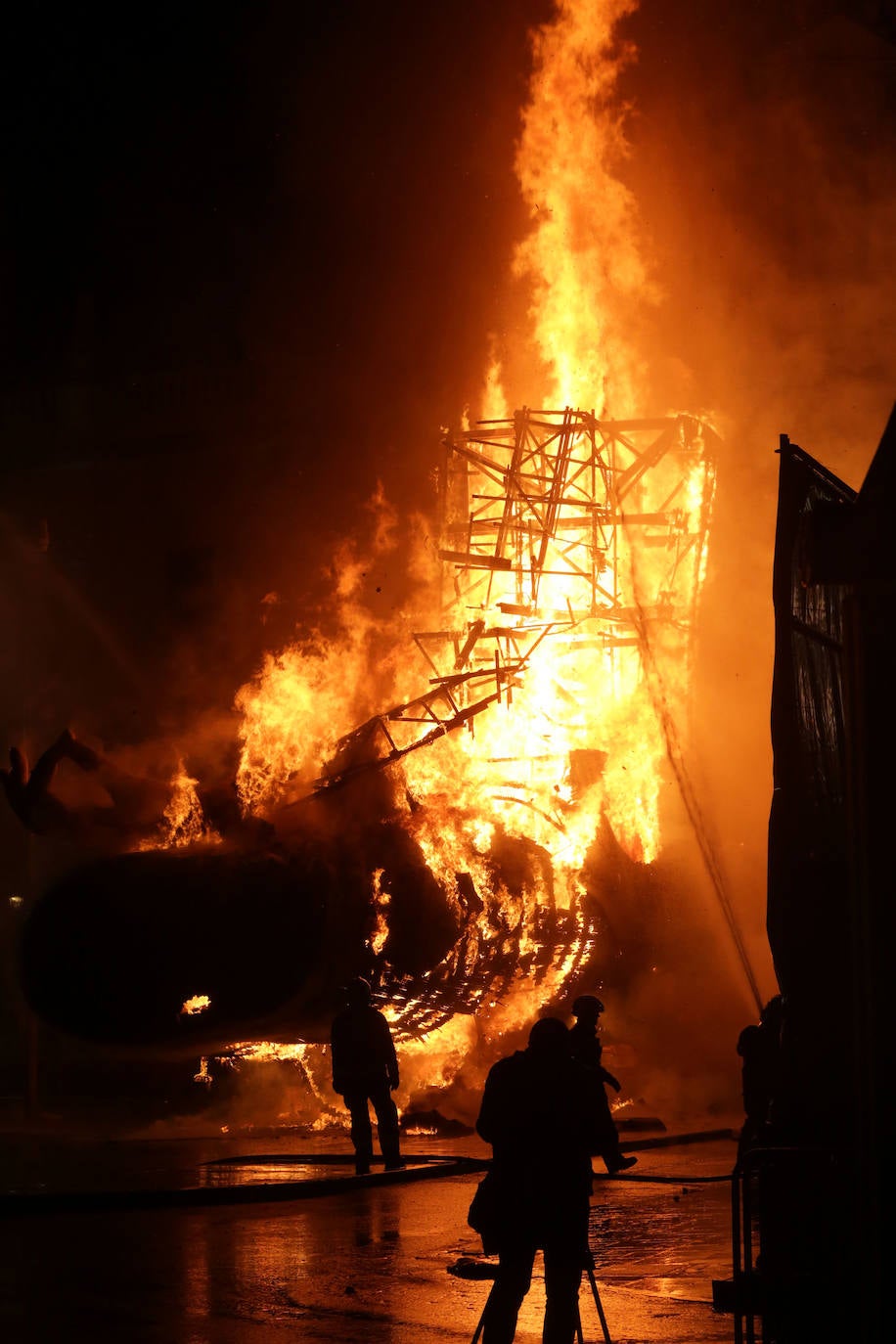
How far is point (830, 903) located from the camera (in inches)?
234

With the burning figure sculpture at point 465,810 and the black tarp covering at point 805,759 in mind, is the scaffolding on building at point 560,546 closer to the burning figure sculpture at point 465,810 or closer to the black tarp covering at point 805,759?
the burning figure sculpture at point 465,810

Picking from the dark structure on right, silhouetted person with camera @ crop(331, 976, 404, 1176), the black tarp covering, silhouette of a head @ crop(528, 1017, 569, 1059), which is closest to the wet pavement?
silhouetted person with camera @ crop(331, 976, 404, 1176)

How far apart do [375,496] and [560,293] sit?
381cm

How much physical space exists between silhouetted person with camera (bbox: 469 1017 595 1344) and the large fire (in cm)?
739

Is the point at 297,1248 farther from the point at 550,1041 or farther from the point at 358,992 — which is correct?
the point at 550,1041

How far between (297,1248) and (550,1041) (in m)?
3.85

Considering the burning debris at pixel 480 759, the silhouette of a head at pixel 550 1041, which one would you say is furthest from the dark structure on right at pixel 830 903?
the burning debris at pixel 480 759

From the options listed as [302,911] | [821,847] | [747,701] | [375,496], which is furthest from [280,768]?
[821,847]

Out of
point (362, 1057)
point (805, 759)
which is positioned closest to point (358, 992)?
point (362, 1057)

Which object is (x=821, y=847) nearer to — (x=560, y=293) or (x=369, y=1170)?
(x=369, y=1170)

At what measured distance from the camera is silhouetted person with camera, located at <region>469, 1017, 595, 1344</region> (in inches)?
233

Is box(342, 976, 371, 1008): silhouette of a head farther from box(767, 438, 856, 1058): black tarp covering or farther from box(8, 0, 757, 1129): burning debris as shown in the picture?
box(767, 438, 856, 1058): black tarp covering

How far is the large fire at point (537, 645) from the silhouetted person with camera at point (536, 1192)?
7391 mm

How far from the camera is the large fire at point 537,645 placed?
51.2 ft
